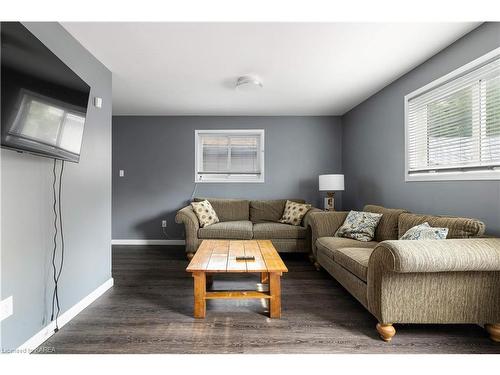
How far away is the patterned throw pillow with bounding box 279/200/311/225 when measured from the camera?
3.99m

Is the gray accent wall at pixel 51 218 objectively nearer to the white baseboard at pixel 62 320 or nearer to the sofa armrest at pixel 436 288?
the white baseboard at pixel 62 320

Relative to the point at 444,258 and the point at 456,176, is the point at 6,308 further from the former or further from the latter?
the point at 456,176

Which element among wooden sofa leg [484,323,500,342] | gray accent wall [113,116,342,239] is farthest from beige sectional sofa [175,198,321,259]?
wooden sofa leg [484,323,500,342]

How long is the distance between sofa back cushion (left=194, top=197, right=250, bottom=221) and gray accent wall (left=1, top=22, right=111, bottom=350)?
191cm

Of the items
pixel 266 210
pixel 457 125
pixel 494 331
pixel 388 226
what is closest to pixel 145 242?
pixel 266 210

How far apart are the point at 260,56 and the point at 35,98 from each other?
1.81 meters

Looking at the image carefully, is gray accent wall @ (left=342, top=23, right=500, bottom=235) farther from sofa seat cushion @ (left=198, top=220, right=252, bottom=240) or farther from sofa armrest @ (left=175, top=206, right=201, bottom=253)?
sofa armrest @ (left=175, top=206, right=201, bottom=253)

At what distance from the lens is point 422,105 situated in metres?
2.71

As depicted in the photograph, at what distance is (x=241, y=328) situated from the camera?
6.17ft

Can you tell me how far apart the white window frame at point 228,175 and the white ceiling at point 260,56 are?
0.86 meters

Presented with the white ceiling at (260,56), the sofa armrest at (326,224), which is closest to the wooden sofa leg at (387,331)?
the sofa armrest at (326,224)

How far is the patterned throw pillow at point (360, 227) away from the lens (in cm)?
284
